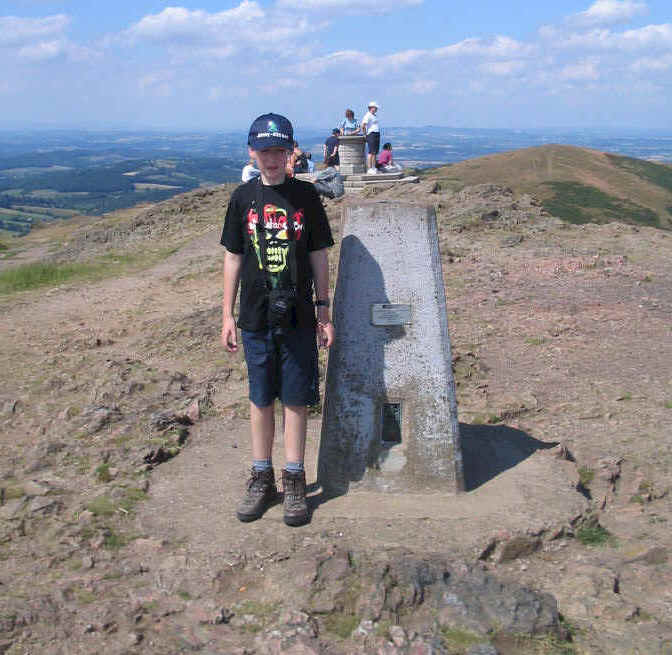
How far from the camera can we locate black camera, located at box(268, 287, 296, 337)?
434cm

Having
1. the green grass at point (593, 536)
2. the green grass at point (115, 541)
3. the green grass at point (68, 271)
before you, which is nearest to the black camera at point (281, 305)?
the green grass at point (115, 541)

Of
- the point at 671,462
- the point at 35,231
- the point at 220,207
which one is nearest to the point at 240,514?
the point at 671,462

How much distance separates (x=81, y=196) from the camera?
→ 108 meters

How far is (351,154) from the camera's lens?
20484 mm

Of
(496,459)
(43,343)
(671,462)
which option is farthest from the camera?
(43,343)

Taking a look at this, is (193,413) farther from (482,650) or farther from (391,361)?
(482,650)

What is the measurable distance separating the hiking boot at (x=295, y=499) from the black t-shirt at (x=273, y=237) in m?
0.96

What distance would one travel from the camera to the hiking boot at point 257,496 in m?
4.60

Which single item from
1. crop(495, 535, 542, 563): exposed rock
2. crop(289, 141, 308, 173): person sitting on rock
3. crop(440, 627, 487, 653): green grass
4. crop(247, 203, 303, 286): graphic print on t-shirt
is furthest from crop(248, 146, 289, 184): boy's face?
crop(289, 141, 308, 173): person sitting on rock

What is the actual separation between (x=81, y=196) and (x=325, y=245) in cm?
11143

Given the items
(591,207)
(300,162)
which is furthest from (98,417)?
(591,207)

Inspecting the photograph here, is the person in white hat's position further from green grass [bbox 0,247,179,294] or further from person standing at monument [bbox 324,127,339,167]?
green grass [bbox 0,247,179,294]

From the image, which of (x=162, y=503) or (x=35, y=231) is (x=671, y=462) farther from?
(x=35, y=231)

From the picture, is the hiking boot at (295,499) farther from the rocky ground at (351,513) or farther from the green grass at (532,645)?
the green grass at (532,645)
